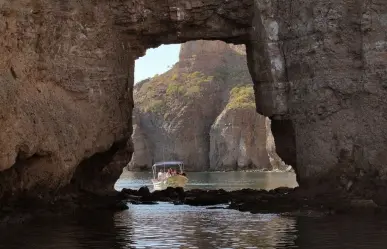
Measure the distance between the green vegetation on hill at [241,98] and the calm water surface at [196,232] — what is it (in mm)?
97529

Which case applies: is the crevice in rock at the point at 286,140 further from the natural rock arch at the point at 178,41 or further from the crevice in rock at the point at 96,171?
the crevice in rock at the point at 96,171

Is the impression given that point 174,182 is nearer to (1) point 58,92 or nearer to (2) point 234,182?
(2) point 234,182

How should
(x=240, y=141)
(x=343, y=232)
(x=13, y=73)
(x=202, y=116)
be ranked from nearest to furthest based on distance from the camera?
(x=343, y=232) < (x=13, y=73) < (x=240, y=141) < (x=202, y=116)

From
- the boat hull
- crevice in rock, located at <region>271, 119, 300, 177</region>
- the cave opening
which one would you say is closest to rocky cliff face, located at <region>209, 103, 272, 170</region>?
the cave opening

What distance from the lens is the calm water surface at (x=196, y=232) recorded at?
23.9 meters

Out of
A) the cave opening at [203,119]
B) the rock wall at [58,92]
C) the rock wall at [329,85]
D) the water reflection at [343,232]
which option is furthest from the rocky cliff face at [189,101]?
the water reflection at [343,232]

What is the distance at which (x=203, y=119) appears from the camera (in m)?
142

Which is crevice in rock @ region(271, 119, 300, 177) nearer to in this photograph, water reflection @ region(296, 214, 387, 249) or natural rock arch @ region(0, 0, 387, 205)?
natural rock arch @ region(0, 0, 387, 205)

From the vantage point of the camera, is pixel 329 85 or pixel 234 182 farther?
pixel 234 182

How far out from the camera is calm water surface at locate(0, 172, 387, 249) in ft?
78.5

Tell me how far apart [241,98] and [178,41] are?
9294cm

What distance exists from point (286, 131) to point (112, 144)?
35.7 feet

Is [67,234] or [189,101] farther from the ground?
[189,101]

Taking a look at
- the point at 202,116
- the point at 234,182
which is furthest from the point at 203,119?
the point at 234,182
